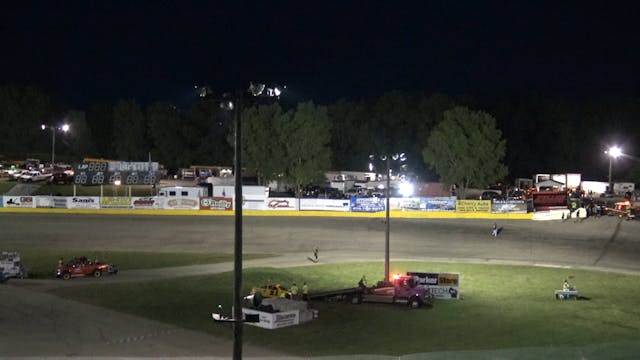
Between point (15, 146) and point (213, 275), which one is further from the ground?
point (15, 146)

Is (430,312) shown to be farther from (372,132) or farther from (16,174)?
(372,132)

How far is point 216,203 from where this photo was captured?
74500 mm

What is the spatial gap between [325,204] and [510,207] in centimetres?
1903

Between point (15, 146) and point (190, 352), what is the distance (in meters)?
142

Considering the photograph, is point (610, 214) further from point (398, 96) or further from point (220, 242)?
point (398, 96)

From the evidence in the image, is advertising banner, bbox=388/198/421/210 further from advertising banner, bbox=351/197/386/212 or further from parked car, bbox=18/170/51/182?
parked car, bbox=18/170/51/182

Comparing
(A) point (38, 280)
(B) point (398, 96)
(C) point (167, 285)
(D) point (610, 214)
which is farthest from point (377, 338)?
(B) point (398, 96)

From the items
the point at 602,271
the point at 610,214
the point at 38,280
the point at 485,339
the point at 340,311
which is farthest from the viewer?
the point at 610,214

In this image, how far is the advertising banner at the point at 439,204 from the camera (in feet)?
236

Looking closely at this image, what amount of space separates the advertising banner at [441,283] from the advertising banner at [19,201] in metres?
52.6

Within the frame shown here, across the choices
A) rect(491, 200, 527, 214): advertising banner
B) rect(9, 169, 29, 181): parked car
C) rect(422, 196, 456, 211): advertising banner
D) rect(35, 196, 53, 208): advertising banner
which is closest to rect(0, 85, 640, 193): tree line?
rect(9, 169, 29, 181): parked car

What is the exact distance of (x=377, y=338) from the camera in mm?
27031

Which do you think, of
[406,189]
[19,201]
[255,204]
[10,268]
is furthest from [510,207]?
[19,201]

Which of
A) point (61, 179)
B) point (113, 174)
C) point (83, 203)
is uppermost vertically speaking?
point (113, 174)
